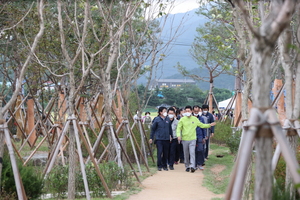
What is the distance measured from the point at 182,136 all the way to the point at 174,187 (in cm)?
290

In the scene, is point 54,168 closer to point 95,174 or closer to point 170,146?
point 95,174

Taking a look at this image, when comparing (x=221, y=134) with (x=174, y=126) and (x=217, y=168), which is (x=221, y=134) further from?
(x=174, y=126)

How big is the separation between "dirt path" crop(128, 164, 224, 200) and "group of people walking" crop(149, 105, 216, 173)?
409 mm

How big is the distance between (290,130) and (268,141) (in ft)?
9.35

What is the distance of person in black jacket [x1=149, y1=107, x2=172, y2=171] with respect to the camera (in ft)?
43.3

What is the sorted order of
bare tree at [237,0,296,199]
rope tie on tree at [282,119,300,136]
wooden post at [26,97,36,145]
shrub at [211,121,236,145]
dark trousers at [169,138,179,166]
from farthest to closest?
1. shrub at [211,121,236,145]
2. wooden post at [26,97,36,145]
3. dark trousers at [169,138,179,166]
4. rope tie on tree at [282,119,300,136]
5. bare tree at [237,0,296,199]

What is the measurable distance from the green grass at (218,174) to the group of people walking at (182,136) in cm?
54

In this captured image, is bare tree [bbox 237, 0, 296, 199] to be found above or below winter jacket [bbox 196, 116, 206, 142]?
above

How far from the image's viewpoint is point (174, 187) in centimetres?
1022

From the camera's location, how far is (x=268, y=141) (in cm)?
319

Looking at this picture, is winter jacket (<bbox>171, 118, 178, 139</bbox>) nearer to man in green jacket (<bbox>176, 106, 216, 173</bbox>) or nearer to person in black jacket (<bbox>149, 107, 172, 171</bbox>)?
person in black jacket (<bbox>149, 107, 172, 171</bbox>)

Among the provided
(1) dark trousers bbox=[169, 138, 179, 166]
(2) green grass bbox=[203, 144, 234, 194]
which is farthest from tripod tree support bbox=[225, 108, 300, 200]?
(1) dark trousers bbox=[169, 138, 179, 166]

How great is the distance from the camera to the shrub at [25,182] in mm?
6844

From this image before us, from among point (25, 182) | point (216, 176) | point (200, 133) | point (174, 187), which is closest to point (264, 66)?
point (25, 182)
